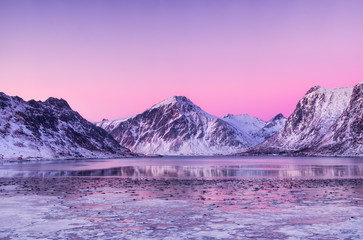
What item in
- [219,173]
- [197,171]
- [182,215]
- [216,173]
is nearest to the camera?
[182,215]

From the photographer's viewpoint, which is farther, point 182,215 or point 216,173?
point 216,173

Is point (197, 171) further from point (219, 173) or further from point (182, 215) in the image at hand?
point (182, 215)

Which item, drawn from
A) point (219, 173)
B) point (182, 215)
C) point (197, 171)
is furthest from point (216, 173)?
point (182, 215)

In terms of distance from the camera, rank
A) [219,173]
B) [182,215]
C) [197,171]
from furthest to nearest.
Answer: [197,171], [219,173], [182,215]

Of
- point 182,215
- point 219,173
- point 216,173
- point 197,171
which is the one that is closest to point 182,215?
point 182,215

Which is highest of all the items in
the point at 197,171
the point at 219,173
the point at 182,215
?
the point at 197,171

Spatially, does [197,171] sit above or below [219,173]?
above

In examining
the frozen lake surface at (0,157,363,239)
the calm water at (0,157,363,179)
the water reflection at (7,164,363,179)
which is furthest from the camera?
the calm water at (0,157,363,179)

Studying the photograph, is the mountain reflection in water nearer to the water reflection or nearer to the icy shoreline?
the water reflection

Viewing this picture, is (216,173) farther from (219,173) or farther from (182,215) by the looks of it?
(182,215)

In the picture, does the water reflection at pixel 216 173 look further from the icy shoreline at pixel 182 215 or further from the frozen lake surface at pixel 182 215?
the frozen lake surface at pixel 182 215

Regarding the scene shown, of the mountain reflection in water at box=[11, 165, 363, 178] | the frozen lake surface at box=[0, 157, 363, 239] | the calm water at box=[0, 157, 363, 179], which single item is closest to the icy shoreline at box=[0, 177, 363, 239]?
the frozen lake surface at box=[0, 157, 363, 239]

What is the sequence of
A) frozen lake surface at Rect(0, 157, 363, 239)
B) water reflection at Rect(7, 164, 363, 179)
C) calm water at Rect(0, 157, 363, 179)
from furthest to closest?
calm water at Rect(0, 157, 363, 179), water reflection at Rect(7, 164, 363, 179), frozen lake surface at Rect(0, 157, 363, 239)

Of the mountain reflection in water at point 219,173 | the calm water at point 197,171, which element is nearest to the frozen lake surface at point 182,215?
the mountain reflection in water at point 219,173
